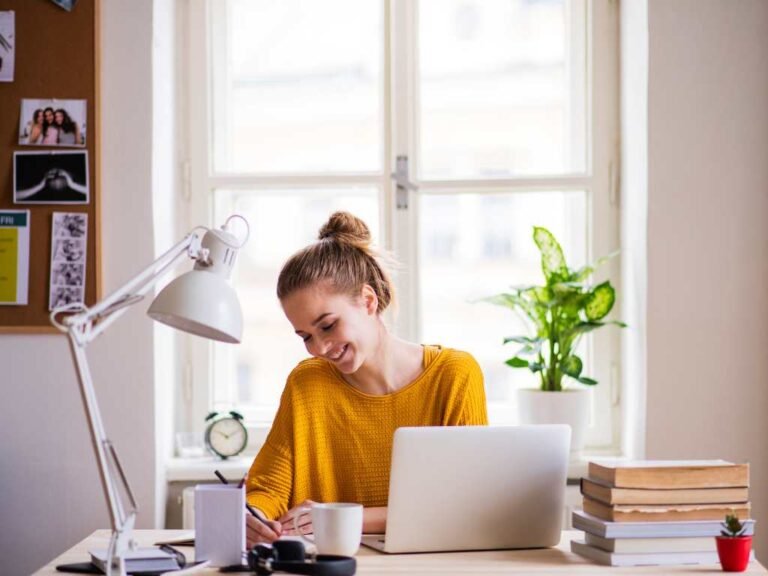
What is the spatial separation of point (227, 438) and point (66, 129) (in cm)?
107

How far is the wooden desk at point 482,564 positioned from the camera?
1789 millimetres

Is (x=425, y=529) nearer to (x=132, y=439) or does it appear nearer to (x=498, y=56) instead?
(x=132, y=439)

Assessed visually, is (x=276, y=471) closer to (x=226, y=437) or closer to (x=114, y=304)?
(x=114, y=304)

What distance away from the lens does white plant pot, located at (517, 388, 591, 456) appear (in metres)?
3.21

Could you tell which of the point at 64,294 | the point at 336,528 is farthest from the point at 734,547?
the point at 64,294

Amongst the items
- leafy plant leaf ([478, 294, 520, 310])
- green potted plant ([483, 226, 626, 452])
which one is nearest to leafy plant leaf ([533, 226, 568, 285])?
green potted plant ([483, 226, 626, 452])

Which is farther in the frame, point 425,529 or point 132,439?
point 132,439

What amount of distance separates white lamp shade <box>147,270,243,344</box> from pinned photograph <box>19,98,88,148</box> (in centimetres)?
160

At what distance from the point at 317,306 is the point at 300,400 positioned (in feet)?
0.84

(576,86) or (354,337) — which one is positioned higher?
(576,86)

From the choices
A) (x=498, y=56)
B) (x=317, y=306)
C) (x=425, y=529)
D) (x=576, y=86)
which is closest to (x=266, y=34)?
(x=498, y=56)

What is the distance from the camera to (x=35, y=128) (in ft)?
10.3

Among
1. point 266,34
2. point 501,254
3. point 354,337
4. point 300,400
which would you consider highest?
point 266,34

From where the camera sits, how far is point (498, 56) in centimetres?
362
